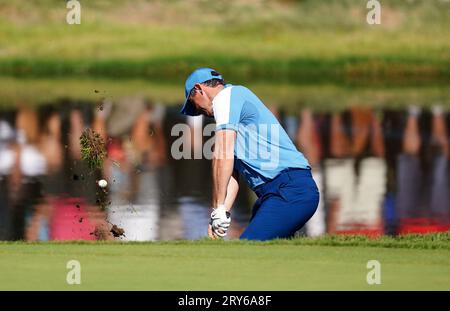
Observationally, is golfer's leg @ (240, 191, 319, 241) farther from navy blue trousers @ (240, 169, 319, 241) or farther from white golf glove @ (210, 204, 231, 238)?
white golf glove @ (210, 204, 231, 238)

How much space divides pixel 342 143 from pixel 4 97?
15700 mm

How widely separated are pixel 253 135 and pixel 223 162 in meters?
0.32

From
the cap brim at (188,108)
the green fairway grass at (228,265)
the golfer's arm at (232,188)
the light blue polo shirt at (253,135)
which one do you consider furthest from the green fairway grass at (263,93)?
the green fairway grass at (228,265)

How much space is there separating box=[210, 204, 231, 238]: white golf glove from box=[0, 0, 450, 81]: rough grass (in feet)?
140

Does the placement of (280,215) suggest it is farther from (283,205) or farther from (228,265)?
(228,265)

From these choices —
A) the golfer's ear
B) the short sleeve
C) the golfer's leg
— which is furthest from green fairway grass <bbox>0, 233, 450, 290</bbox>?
the golfer's ear

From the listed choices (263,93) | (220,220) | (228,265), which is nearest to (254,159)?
(220,220)

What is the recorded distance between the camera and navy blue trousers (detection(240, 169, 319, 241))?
1159 cm

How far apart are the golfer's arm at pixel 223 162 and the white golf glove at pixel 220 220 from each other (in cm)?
5

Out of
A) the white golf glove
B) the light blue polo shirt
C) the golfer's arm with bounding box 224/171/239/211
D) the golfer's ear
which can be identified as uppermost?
the golfer's ear

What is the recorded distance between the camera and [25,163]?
2652cm

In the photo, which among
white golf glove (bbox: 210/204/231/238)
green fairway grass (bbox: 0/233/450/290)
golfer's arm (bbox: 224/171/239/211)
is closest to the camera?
green fairway grass (bbox: 0/233/450/290)

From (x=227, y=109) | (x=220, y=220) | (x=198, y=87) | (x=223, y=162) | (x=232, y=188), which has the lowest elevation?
(x=220, y=220)

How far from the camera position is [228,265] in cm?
1010
